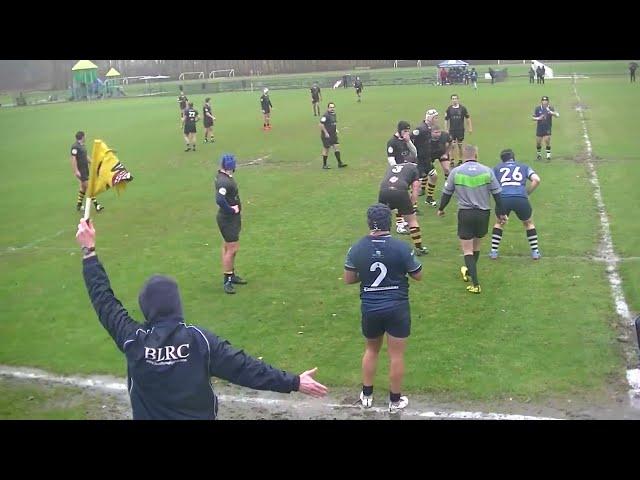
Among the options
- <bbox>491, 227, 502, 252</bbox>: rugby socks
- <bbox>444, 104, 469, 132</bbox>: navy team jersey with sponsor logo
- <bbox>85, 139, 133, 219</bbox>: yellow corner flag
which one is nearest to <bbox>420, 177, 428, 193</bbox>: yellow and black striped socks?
<bbox>444, 104, 469, 132</bbox>: navy team jersey with sponsor logo

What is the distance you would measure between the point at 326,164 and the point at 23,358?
1426 cm

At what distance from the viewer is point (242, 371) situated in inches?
174

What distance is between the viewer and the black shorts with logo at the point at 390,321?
7.28 metres

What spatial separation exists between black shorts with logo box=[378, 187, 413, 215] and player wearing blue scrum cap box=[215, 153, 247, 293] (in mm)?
2504

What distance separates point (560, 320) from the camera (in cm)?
968

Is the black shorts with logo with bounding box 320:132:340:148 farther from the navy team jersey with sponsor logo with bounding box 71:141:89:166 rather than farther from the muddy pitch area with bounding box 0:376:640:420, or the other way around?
the muddy pitch area with bounding box 0:376:640:420

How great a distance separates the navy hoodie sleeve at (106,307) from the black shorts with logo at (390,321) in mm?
3207

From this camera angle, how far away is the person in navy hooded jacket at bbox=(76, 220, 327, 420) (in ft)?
14.1

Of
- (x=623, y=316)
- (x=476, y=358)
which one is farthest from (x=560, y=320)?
(x=476, y=358)

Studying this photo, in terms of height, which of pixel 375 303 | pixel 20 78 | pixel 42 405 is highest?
pixel 20 78

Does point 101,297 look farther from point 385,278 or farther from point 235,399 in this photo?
point 235,399

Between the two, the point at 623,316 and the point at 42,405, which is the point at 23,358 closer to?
the point at 42,405

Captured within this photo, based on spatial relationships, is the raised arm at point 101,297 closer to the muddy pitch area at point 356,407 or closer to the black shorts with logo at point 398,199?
the muddy pitch area at point 356,407

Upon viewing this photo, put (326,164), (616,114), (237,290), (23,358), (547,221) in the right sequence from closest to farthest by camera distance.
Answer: (23,358), (237,290), (547,221), (326,164), (616,114)
